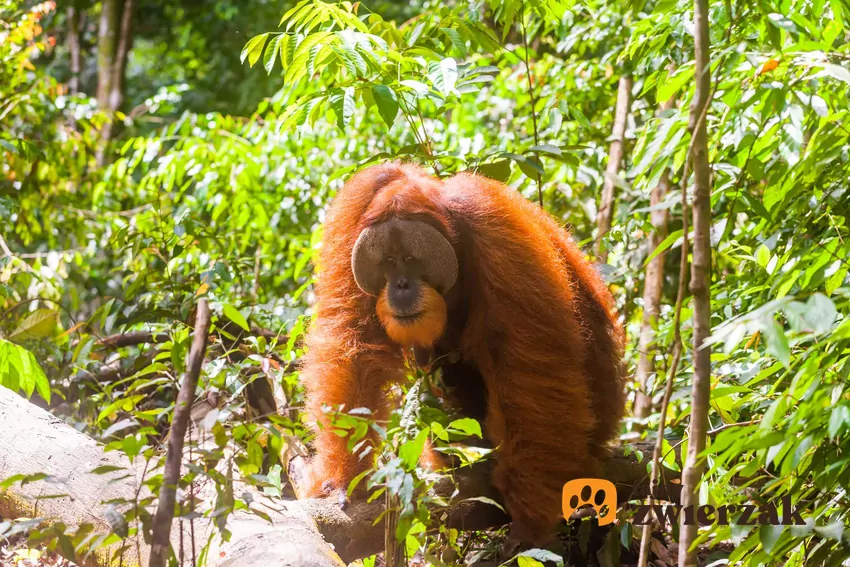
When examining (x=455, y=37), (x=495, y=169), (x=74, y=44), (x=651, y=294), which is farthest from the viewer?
(x=74, y=44)

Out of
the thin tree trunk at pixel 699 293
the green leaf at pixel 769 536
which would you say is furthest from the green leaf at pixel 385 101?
the green leaf at pixel 769 536

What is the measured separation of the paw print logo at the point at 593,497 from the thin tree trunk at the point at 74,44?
10488 mm

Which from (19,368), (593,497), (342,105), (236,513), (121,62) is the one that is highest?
(121,62)

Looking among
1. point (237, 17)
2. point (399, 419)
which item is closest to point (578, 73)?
point (399, 419)

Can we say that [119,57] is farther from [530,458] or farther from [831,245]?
[831,245]

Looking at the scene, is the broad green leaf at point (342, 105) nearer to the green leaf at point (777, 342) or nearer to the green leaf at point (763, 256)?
the green leaf at point (763, 256)

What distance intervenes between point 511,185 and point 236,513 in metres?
3.22

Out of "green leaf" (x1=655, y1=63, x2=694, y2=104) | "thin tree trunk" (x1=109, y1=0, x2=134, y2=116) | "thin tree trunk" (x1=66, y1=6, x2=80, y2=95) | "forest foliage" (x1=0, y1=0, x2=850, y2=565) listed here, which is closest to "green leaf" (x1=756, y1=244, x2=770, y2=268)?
"forest foliage" (x1=0, y1=0, x2=850, y2=565)

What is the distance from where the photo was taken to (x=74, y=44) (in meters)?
11.6

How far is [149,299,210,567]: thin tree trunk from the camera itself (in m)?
1.98

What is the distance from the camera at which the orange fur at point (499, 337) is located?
10.5 feet

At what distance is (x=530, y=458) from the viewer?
3176 mm

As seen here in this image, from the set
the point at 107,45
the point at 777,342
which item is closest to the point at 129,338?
the point at 777,342

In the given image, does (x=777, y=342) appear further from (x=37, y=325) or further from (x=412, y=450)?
(x=37, y=325)
